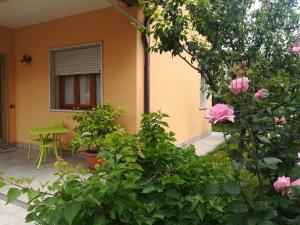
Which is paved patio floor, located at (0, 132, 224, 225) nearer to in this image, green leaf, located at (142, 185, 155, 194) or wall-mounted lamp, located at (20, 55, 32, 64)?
wall-mounted lamp, located at (20, 55, 32, 64)

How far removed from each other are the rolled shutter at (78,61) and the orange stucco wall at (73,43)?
19cm

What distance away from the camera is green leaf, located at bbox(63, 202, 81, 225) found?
1.32 metres

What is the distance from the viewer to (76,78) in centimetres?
705

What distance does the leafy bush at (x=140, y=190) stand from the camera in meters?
1.45

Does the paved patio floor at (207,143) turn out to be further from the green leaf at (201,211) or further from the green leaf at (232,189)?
the green leaf at (232,189)

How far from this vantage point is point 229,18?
3.52m

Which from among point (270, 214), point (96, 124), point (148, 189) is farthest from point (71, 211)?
point (96, 124)

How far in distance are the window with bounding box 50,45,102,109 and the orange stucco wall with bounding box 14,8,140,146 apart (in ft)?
0.57

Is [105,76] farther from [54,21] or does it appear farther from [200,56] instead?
[200,56]

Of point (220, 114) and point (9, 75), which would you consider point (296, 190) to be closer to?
point (220, 114)

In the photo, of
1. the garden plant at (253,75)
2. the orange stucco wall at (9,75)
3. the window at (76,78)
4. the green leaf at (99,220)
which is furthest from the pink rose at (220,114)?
the orange stucco wall at (9,75)

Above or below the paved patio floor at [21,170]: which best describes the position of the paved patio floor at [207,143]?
above

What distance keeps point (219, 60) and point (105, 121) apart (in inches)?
106

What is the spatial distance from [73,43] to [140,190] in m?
5.60
